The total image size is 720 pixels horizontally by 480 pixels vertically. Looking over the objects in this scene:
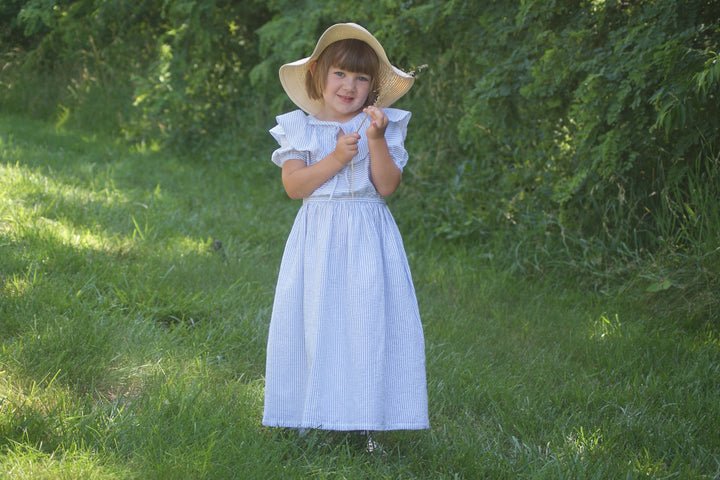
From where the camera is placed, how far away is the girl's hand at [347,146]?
234 cm

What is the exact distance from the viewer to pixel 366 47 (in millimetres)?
2543

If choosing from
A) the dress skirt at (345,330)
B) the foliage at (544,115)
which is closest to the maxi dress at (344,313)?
the dress skirt at (345,330)

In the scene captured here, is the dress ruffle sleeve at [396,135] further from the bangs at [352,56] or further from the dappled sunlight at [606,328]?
the dappled sunlight at [606,328]

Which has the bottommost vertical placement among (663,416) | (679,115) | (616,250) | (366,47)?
(663,416)

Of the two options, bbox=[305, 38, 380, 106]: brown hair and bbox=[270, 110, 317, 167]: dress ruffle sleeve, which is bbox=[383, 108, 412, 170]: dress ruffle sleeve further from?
bbox=[270, 110, 317, 167]: dress ruffle sleeve

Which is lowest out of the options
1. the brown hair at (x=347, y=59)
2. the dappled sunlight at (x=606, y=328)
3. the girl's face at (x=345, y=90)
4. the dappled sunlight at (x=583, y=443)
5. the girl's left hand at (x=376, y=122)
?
the dappled sunlight at (x=583, y=443)

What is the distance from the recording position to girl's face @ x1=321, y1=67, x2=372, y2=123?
2.52m

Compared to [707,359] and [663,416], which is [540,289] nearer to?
[707,359]

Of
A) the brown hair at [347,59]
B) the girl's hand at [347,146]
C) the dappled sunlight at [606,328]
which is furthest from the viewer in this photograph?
the dappled sunlight at [606,328]

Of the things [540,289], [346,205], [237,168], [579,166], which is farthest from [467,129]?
[237,168]

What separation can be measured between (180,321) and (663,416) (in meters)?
2.18

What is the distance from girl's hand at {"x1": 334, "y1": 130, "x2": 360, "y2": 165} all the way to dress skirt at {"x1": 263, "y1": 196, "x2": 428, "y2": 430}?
0.20 m

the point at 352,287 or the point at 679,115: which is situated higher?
the point at 679,115

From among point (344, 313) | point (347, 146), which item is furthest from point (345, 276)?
point (347, 146)
